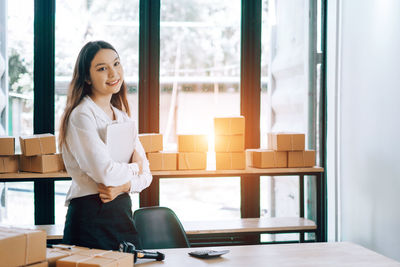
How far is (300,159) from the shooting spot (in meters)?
3.22

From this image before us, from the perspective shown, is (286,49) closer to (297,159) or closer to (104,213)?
(297,159)

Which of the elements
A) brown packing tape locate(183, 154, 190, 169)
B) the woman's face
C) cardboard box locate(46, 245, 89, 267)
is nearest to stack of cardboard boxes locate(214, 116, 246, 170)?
brown packing tape locate(183, 154, 190, 169)

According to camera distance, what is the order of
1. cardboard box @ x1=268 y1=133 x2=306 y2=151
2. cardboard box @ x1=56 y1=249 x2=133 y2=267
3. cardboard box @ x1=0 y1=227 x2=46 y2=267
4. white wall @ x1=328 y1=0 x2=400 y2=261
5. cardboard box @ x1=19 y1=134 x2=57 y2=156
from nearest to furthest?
1. cardboard box @ x1=0 y1=227 x2=46 y2=267
2. cardboard box @ x1=56 y1=249 x2=133 y2=267
3. white wall @ x1=328 y1=0 x2=400 y2=261
4. cardboard box @ x1=19 y1=134 x2=57 y2=156
5. cardboard box @ x1=268 y1=133 x2=306 y2=151

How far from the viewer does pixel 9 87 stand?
3318 millimetres

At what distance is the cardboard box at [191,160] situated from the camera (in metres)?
3.11

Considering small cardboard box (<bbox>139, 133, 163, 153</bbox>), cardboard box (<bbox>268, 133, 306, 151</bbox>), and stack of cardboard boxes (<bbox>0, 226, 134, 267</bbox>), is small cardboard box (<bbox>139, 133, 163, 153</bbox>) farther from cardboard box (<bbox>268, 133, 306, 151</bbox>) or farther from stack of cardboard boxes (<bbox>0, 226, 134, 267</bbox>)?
stack of cardboard boxes (<bbox>0, 226, 134, 267</bbox>)

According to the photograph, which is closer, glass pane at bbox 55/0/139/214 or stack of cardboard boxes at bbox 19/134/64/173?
stack of cardboard boxes at bbox 19/134/64/173

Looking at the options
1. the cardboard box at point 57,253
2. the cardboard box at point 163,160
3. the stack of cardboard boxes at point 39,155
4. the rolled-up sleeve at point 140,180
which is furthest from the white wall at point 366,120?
the stack of cardboard boxes at point 39,155

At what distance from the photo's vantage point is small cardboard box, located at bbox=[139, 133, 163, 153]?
3039 millimetres

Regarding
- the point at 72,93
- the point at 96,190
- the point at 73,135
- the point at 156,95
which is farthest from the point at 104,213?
the point at 156,95

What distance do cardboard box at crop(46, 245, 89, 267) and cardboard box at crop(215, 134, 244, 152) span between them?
1.67 metres

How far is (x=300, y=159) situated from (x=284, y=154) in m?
0.13

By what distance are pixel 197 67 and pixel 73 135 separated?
6.27ft

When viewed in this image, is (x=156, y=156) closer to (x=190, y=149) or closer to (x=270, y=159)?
(x=190, y=149)
